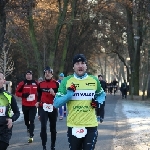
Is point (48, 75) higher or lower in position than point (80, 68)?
lower

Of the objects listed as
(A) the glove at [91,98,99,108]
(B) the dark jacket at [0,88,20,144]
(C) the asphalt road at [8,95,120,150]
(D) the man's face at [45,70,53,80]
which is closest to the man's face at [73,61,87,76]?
(A) the glove at [91,98,99,108]

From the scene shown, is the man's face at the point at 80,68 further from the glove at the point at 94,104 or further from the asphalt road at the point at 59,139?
the asphalt road at the point at 59,139

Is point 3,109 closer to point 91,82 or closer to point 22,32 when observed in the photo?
point 91,82

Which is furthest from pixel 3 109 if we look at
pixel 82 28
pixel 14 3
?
pixel 82 28

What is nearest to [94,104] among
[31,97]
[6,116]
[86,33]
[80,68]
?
[80,68]

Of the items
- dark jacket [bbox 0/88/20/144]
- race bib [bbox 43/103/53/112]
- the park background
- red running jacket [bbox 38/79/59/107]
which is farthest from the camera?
the park background

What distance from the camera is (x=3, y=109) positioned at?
276 inches

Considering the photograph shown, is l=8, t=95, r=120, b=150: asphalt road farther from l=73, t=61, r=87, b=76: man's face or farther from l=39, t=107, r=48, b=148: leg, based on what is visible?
l=73, t=61, r=87, b=76: man's face

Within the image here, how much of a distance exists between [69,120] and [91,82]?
0.65m

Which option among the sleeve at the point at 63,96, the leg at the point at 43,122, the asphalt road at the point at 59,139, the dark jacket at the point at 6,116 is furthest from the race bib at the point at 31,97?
the sleeve at the point at 63,96

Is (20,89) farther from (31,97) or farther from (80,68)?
(80,68)

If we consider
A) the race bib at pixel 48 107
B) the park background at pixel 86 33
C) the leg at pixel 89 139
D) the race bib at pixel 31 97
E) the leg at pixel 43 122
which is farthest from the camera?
the park background at pixel 86 33

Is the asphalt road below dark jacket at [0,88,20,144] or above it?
below

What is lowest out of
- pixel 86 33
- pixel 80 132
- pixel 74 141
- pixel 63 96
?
pixel 74 141
